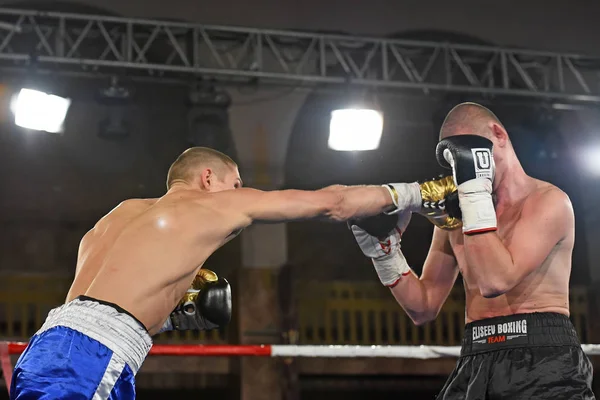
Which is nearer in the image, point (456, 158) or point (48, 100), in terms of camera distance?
point (456, 158)

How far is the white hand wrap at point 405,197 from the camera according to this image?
89.0 inches

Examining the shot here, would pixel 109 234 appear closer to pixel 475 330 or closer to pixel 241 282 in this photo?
pixel 475 330

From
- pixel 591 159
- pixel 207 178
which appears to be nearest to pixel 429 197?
pixel 207 178

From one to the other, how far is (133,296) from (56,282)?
444 centimetres

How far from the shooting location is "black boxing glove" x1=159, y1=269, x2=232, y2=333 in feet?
7.11

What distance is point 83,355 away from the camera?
180 centimetres

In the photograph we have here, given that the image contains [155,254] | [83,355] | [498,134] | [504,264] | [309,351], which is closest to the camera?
[83,355]

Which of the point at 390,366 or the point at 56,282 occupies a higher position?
the point at 56,282

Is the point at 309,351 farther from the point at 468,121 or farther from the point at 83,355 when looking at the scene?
the point at 83,355

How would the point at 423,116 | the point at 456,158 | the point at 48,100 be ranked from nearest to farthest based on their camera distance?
the point at 456,158
the point at 48,100
the point at 423,116

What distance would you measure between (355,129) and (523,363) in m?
3.79

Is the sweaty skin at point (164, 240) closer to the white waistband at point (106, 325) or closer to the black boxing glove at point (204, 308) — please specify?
the white waistband at point (106, 325)

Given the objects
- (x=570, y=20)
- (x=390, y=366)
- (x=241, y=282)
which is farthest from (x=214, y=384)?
(x=570, y=20)

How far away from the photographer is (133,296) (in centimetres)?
190
